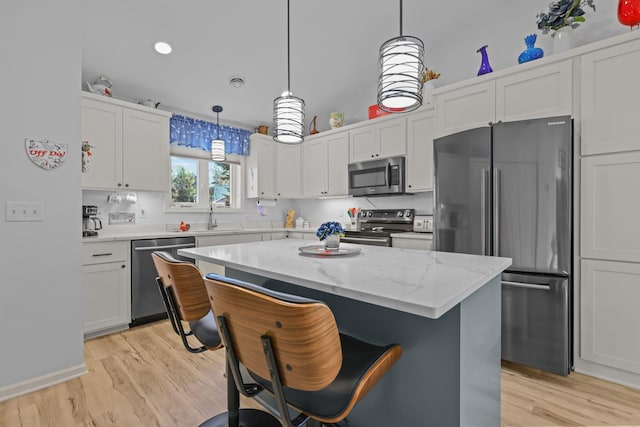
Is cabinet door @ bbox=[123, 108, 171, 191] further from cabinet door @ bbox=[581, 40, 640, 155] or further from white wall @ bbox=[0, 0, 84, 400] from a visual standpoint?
cabinet door @ bbox=[581, 40, 640, 155]

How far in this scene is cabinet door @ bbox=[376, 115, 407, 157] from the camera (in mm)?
3598

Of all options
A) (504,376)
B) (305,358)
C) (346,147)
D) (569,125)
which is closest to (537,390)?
(504,376)

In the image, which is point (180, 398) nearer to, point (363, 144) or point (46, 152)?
point (46, 152)

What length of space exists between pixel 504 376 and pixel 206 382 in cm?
201


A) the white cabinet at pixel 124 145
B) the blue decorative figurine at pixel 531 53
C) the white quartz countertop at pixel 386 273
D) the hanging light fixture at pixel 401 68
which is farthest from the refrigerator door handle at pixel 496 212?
the white cabinet at pixel 124 145

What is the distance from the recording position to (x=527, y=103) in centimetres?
235

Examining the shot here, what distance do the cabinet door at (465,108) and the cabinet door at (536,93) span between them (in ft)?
0.22

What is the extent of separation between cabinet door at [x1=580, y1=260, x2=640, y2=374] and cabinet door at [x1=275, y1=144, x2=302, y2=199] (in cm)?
352

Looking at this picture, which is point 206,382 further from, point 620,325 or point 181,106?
point 181,106

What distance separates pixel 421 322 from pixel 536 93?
2127 mm

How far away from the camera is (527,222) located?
215 cm

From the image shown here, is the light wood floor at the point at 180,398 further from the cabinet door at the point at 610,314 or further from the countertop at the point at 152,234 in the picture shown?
the countertop at the point at 152,234

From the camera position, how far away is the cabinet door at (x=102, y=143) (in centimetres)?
303

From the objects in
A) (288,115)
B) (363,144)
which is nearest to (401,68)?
(288,115)
